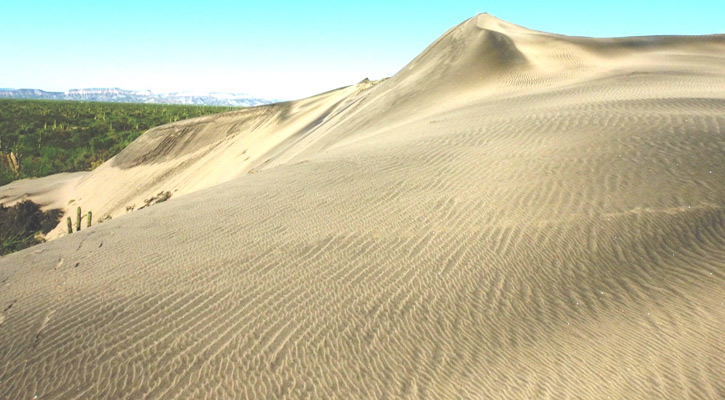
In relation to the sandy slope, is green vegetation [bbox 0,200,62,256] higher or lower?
lower

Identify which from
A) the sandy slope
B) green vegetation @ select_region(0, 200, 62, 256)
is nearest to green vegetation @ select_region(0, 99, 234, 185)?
green vegetation @ select_region(0, 200, 62, 256)

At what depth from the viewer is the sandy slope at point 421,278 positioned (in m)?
2.54

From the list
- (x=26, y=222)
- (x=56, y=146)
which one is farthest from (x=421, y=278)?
(x=56, y=146)

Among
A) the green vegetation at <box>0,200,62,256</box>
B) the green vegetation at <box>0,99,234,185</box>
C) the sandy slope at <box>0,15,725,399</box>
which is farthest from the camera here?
the green vegetation at <box>0,99,234,185</box>

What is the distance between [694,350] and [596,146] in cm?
265

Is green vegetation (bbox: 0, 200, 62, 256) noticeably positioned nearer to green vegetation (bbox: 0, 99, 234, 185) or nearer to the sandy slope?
green vegetation (bbox: 0, 99, 234, 185)

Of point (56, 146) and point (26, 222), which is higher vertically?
point (56, 146)

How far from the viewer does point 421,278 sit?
330 cm

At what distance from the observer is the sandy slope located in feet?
8.34

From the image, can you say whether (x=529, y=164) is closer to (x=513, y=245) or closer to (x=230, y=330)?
(x=513, y=245)

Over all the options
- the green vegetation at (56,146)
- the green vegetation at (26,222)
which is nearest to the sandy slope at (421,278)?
the green vegetation at (26,222)

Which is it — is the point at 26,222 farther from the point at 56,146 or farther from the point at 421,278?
the point at 56,146

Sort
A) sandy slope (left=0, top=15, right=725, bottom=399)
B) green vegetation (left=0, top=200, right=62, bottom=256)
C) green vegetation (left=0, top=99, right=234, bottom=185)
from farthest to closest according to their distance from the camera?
green vegetation (left=0, top=99, right=234, bottom=185)
green vegetation (left=0, top=200, right=62, bottom=256)
sandy slope (left=0, top=15, right=725, bottom=399)

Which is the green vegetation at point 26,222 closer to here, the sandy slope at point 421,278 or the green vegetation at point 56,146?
the green vegetation at point 56,146
